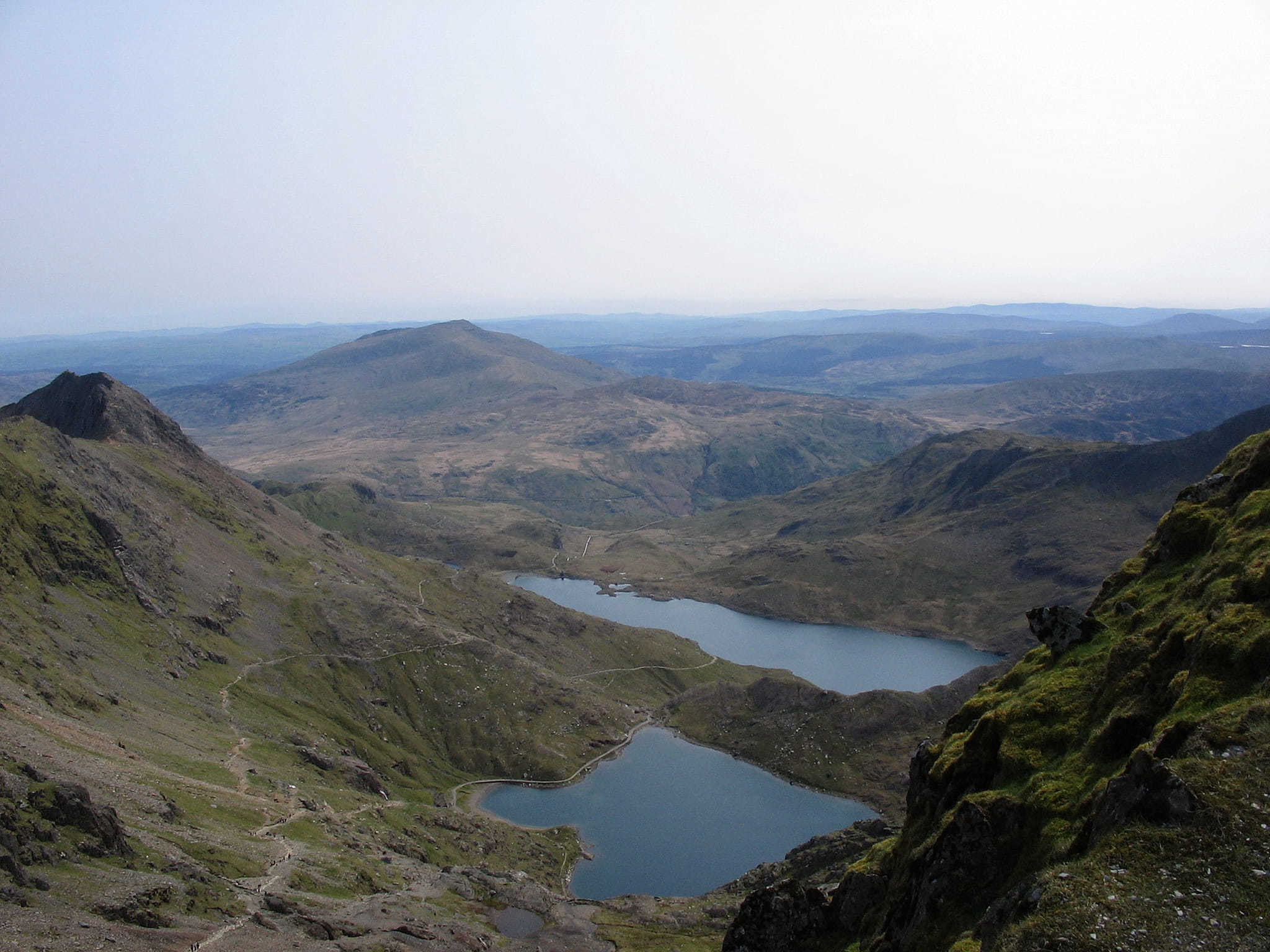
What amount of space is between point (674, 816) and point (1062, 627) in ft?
324

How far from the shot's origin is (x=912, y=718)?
148000mm

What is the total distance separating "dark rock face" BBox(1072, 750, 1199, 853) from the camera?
1056 inches

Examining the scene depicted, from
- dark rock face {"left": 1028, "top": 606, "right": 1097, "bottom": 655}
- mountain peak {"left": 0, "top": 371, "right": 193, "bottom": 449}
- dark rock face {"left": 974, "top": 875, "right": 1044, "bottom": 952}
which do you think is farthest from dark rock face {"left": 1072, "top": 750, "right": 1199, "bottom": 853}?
mountain peak {"left": 0, "top": 371, "right": 193, "bottom": 449}

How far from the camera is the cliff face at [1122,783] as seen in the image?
25.2 m

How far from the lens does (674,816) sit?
133 meters

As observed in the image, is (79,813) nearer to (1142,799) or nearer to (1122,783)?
(1122,783)

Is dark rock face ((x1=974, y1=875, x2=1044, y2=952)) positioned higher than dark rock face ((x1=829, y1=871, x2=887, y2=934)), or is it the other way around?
dark rock face ((x1=974, y1=875, x2=1044, y2=952))

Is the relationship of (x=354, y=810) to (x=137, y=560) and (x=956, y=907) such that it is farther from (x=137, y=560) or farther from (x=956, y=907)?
(x=956, y=907)

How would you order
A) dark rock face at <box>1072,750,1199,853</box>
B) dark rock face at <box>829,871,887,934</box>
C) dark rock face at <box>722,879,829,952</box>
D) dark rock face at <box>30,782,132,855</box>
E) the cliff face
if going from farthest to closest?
dark rock face at <box>30,782,132,855</box>
dark rock face at <box>722,879,829,952</box>
dark rock face at <box>829,871,887,934</box>
dark rock face at <box>1072,750,1199,853</box>
the cliff face

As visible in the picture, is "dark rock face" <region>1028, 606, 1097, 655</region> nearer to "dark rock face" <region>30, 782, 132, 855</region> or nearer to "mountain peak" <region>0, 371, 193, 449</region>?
"dark rock face" <region>30, 782, 132, 855</region>

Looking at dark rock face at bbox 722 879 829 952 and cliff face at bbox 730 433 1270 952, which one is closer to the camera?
cliff face at bbox 730 433 1270 952

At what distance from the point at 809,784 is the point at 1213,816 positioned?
4733 inches

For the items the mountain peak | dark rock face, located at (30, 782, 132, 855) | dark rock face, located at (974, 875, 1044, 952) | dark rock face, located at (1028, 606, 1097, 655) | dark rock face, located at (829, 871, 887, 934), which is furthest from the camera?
the mountain peak

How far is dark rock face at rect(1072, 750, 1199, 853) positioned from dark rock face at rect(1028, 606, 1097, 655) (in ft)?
59.0
